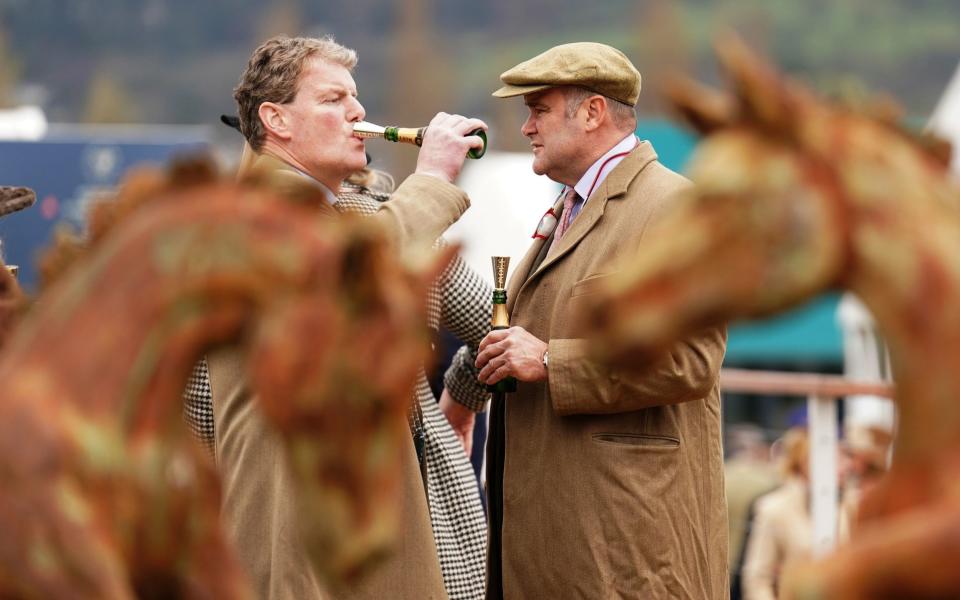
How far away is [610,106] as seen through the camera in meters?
4.52

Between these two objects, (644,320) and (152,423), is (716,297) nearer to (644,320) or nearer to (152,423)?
(644,320)

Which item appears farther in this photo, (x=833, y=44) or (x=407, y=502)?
(x=833, y=44)

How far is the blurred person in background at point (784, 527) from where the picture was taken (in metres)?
7.28

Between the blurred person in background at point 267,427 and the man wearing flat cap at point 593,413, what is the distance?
21cm

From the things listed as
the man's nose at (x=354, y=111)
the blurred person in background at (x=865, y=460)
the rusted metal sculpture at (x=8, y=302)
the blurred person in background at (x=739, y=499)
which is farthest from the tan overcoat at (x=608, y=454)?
the blurred person in background at (x=739, y=499)

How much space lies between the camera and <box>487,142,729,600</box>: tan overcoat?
410 cm

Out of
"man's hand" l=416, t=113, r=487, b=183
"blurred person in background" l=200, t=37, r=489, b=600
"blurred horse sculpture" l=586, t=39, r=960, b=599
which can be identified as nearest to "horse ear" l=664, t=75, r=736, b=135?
"blurred horse sculpture" l=586, t=39, r=960, b=599

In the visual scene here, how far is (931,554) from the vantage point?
2383mm

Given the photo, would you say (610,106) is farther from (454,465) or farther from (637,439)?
(454,465)

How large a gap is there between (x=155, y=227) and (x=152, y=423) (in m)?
0.31

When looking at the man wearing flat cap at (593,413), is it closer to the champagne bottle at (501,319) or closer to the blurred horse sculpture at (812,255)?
the champagne bottle at (501,319)

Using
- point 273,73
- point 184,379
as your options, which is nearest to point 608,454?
point 273,73

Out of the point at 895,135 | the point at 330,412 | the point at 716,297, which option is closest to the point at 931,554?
the point at 716,297

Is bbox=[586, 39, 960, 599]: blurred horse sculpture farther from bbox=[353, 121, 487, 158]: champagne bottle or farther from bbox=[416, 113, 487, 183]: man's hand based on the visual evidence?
bbox=[353, 121, 487, 158]: champagne bottle
